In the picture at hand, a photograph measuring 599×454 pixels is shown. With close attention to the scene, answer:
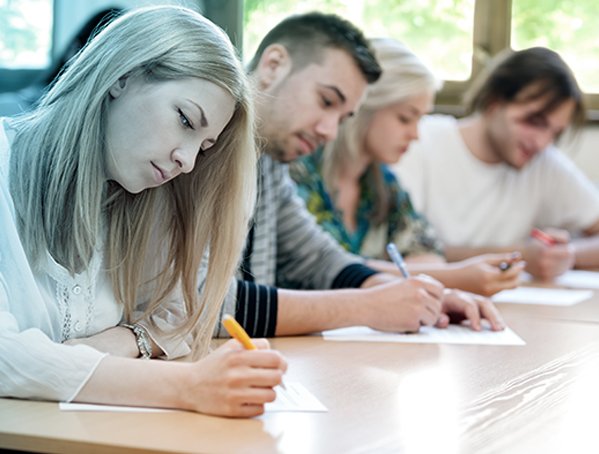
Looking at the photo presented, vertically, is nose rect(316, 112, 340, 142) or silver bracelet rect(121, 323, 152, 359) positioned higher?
nose rect(316, 112, 340, 142)

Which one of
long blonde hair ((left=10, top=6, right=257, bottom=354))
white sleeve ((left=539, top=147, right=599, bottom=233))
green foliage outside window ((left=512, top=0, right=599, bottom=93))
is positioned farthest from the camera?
green foliage outside window ((left=512, top=0, right=599, bottom=93))

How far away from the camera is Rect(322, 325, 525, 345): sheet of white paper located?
1.70 m

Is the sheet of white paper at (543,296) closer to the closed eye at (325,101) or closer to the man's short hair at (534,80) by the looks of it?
the closed eye at (325,101)

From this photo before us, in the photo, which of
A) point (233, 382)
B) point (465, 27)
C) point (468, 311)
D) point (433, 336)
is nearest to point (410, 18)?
point (465, 27)

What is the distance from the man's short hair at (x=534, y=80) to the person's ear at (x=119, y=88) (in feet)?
6.89

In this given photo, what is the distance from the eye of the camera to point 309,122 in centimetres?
209

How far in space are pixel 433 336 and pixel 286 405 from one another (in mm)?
619

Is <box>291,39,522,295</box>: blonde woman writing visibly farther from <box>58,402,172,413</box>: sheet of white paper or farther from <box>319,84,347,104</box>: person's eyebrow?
<box>58,402,172,413</box>: sheet of white paper

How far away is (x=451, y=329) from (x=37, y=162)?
2.86 ft

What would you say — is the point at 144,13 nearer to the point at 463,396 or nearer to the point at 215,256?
the point at 215,256

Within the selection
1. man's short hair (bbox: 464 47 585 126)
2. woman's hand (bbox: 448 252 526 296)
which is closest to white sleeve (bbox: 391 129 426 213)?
man's short hair (bbox: 464 47 585 126)

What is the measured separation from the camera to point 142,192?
1447mm

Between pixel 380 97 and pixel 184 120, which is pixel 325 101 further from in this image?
pixel 184 120

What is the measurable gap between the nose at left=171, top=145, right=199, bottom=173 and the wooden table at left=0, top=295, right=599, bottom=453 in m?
0.32
